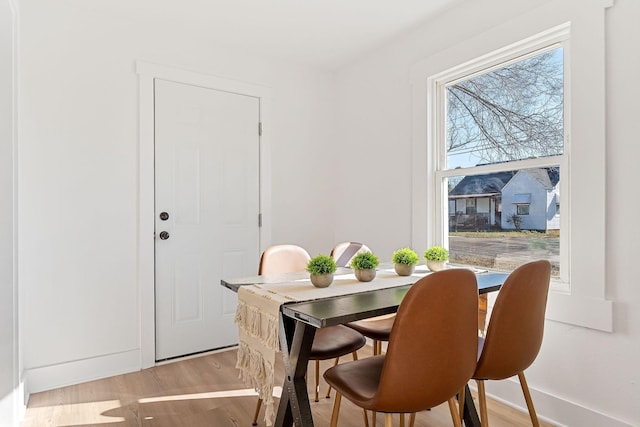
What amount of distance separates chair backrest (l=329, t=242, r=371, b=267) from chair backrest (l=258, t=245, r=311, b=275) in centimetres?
25

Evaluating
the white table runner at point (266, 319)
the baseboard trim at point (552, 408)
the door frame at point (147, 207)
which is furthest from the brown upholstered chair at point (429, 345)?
the door frame at point (147, 207)

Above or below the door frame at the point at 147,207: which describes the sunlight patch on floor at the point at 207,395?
below

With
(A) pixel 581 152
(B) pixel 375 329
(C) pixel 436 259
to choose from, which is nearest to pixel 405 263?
(C) pixel 436 259

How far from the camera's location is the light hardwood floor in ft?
6.90

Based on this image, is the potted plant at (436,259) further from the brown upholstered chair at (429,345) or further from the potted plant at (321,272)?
the brown upholstered chair at (429,345)

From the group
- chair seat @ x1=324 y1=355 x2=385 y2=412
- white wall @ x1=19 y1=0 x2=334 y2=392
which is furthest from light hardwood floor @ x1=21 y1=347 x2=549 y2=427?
chair seat @ x1=324 y1=355 x2=385 y2=412

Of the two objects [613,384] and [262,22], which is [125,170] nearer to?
[262,22]

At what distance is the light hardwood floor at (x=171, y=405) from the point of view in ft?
6.90

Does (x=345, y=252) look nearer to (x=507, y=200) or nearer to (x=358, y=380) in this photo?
(x=507, y=200)

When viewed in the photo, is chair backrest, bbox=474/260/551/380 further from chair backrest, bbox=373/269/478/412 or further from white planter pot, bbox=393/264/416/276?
white planter pot, bbox=393/264/416/276

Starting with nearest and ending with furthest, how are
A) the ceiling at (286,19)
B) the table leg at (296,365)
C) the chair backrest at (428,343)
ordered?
the chair backrest at (428,343) < the table leg at (296,365) < the ceiling at (286,19)

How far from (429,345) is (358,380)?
1.16 ft

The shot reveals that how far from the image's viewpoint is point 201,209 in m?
3.11

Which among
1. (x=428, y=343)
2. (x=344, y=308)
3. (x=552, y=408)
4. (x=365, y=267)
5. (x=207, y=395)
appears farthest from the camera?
(x=207, y=395)
